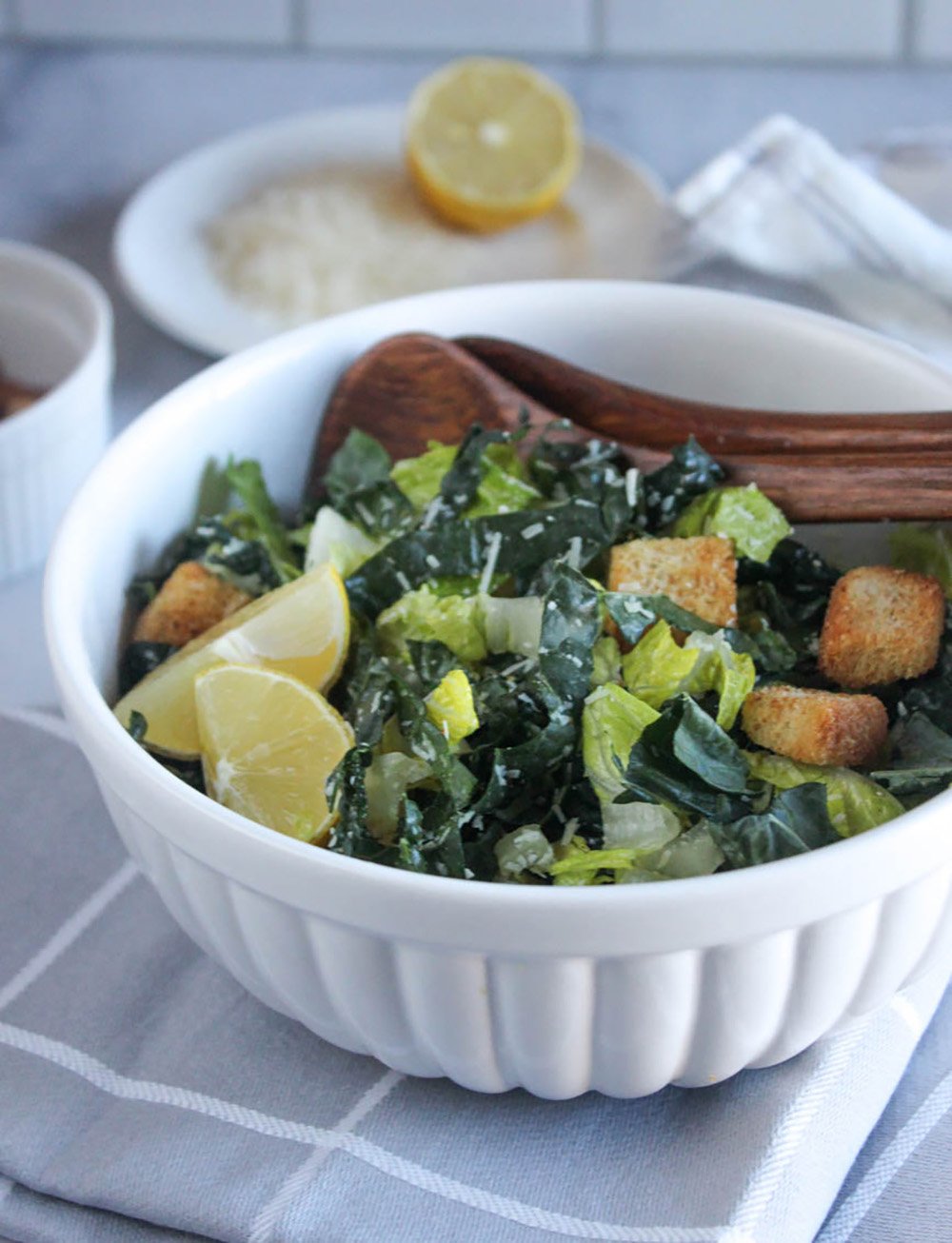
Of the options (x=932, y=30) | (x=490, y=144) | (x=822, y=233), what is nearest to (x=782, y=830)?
(x=822, y=233)

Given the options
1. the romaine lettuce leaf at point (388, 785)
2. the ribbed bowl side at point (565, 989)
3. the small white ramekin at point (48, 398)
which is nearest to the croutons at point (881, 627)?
the ribbed bowl side at point (565, 989)

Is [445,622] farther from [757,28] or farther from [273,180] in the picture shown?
[757,28]

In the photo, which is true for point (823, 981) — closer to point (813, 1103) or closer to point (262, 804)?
point (813, 1103)

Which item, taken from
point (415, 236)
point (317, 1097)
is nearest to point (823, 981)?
point (317, 1097)

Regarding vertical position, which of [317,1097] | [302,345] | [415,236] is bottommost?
[317,1097]

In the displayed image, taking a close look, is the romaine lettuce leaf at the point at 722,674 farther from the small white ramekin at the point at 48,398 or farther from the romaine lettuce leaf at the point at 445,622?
the small white ramekin at the point at 48,398

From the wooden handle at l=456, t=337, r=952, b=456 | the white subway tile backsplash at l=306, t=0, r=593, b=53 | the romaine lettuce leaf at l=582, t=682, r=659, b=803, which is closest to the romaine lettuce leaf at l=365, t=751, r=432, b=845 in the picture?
the romaine lettuce leaf at l=582, t=682, r=659, b=803
